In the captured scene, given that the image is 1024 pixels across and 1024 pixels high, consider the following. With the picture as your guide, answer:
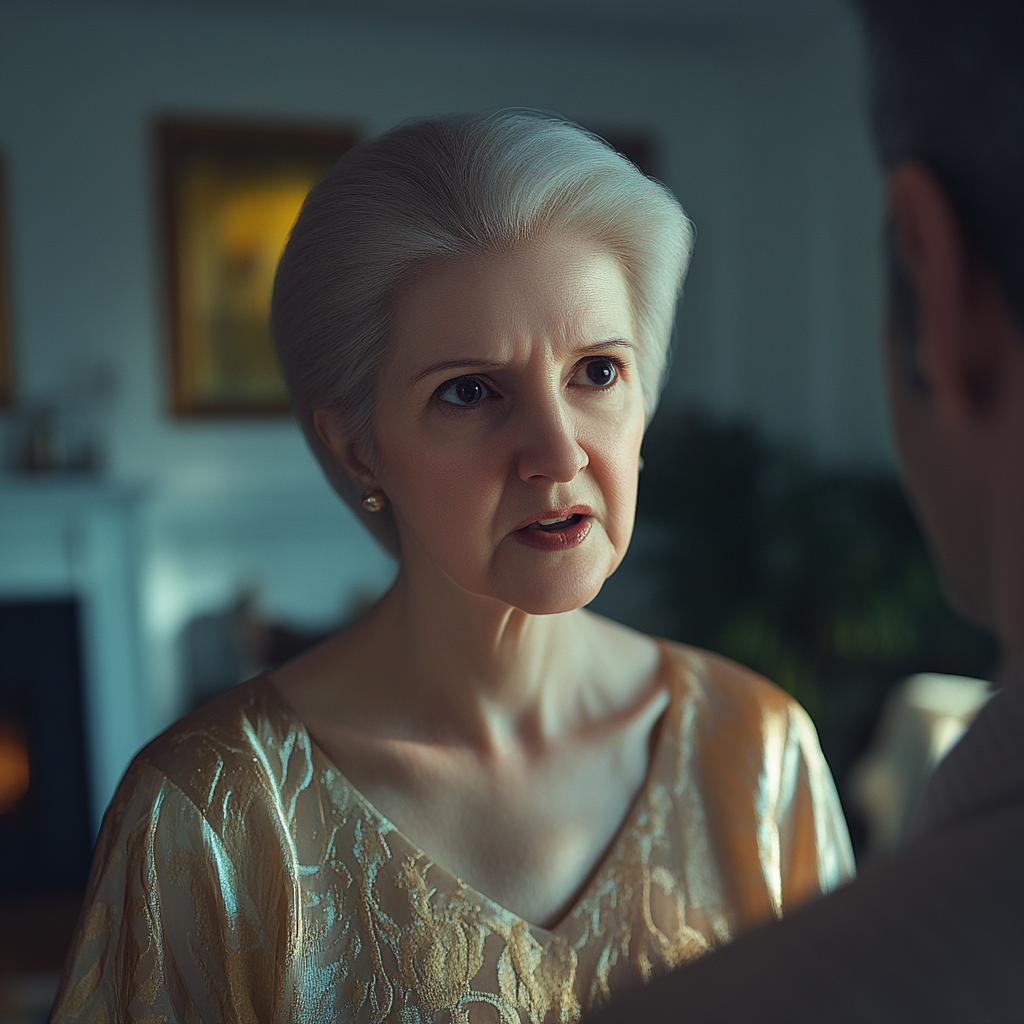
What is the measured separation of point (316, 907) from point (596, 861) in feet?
0.78

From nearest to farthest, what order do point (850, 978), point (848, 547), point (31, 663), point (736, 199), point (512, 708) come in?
1. point (850, 978)
2. point (512, 708)
3. point (848, 547)
4. point (31, 663)
5. point (736, 199)

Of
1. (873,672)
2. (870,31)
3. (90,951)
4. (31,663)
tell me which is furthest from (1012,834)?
(31,663)

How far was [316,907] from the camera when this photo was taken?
80 cm

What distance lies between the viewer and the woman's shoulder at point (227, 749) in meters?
0.82

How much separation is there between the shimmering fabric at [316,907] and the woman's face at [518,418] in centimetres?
24

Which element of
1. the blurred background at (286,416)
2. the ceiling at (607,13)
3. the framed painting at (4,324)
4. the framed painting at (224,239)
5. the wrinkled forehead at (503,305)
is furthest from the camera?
the ceiling at (607,13)

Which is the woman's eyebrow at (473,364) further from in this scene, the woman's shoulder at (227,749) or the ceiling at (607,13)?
the ceiling at (607,13)

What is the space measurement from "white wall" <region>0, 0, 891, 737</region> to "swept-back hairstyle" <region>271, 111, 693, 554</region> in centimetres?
357

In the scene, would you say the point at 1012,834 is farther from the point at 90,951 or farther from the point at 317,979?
the point at 90,951

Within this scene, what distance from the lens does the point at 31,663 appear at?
13.0 feet

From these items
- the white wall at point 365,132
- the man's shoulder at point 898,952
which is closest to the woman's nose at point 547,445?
the man's shoulder at point 898,952

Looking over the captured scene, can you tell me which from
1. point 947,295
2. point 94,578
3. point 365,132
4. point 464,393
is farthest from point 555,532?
point 365,132

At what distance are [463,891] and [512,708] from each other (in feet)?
0.55

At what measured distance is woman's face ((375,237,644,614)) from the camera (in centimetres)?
76
